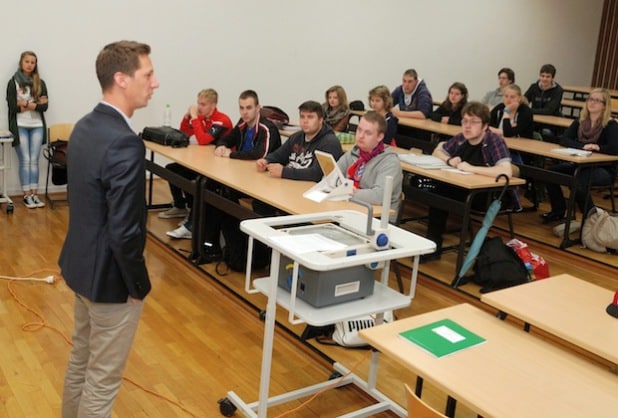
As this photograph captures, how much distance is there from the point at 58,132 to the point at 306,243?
4.48 meters

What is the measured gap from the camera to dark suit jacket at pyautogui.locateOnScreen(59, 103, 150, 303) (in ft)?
6.42

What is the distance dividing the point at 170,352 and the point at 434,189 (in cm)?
250

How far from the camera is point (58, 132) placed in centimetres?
613

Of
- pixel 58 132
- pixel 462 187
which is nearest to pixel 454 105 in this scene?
pixel 462 187

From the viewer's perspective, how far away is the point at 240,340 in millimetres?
3545

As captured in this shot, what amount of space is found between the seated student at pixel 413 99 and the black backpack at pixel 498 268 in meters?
3.07

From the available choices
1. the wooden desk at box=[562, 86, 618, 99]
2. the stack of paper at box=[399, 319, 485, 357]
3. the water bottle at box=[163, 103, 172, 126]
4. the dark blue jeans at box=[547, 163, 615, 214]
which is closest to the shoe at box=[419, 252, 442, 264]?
the dark blue jeans at box=[547, 163, 615, 214]

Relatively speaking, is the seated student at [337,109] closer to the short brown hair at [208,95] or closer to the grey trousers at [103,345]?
the short brown hair at [208,95]

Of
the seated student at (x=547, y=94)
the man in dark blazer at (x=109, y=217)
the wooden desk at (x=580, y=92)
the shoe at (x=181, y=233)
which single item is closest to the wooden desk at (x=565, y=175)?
the seated student at (x=547, y=94)

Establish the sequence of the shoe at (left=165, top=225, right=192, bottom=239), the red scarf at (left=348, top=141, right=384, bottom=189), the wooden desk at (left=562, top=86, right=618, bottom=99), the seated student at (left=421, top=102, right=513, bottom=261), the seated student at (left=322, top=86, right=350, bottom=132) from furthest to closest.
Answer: the wooden desk at (left=562, top=86, right=618, bottom=99) → the seated student at (left=322, top=86, right=350, bottom=132) → the shoe at (left=165, top=225, right=192, bottom=239) → the seated student at (left=421, top=102, right=513, bottom=261) → the red scarf at (left=348, top=141, right=384, bottom=189)

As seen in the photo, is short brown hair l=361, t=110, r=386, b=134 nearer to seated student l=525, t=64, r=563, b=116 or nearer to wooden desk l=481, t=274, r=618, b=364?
wooden desk l=481, t=274, r=618, b=364

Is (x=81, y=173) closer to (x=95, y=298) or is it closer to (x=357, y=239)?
(x=95, y=298)

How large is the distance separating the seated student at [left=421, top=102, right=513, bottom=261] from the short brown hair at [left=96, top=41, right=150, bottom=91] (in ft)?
10.3

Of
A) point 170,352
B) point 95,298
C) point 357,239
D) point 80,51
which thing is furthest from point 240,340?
point 80,51
